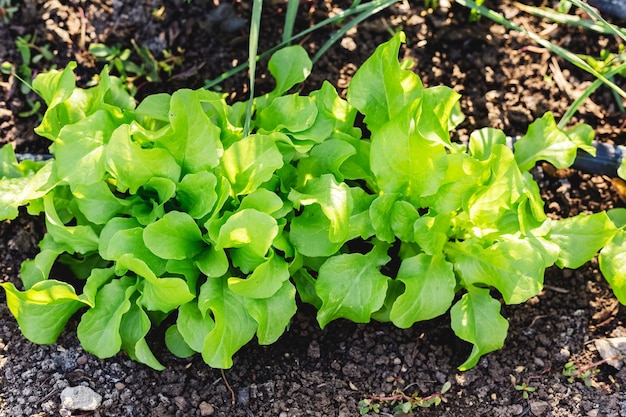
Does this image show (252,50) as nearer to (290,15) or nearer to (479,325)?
(290,15)

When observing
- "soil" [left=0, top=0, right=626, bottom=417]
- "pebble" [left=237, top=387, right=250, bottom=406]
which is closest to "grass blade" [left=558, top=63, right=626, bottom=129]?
"soil" [left=0, top=0, right=626, bottom=417]

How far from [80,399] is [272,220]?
26.5 inches

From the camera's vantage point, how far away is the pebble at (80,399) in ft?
5.79

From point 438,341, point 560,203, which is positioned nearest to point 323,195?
point 438,341

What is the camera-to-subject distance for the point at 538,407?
1854 mm

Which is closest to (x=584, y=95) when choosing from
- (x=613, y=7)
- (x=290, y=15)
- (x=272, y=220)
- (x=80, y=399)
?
(x=613, y=7)

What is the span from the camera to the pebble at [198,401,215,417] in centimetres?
181

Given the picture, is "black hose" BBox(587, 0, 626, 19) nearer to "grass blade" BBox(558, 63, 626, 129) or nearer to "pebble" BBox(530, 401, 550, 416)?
"grass blade" BBox(558, 63, 626, 129)

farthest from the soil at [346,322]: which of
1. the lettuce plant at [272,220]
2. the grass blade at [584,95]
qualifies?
the grass blade at [584,95]

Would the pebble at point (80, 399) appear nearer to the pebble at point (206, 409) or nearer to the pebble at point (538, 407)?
the pebble at point (206, 409)

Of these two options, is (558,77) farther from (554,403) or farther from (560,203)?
(554,403)

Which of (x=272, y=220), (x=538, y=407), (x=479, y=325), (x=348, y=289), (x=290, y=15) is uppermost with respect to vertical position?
(x=290, y=15)

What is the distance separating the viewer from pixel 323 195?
1713mm

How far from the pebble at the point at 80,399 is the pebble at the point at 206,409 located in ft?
0.83
